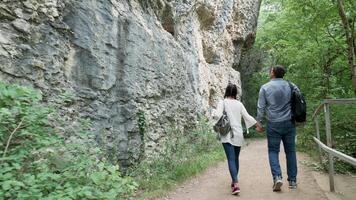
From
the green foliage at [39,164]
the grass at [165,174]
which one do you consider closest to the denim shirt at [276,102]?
the grass at [165,174]

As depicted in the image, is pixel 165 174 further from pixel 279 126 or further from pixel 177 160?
pixel 279 126

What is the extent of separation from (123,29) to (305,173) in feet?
15.1

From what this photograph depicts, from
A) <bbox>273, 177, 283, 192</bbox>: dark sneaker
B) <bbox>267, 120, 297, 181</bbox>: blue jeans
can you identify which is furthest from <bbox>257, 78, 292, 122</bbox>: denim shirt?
<bbox>273, 177, 283, 192</bbox>: dark sneaker

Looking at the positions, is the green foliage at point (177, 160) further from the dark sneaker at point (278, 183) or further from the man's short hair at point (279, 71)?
the man's short hair at point (279, 71)

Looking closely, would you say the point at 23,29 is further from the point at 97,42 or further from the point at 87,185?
the point at 87,185

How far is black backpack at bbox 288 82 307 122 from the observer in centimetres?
621

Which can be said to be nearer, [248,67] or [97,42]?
[97,42]

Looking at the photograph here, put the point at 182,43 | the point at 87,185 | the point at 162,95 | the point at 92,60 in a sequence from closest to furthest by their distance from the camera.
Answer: the point at 87,185
the point at 92,60
the point at 162,95
the point at 182,43

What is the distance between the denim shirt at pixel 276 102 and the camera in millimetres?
6293

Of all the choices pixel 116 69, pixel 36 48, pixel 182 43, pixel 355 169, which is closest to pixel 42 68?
pixel 36 48

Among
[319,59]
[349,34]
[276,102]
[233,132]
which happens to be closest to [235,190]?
[233,132]

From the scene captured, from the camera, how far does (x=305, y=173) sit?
782 cm

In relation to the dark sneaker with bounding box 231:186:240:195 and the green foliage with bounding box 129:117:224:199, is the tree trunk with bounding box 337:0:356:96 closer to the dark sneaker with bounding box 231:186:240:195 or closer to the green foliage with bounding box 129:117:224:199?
the green foliage with bounding box 129:117:224:199

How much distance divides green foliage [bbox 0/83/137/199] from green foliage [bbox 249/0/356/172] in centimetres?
600
